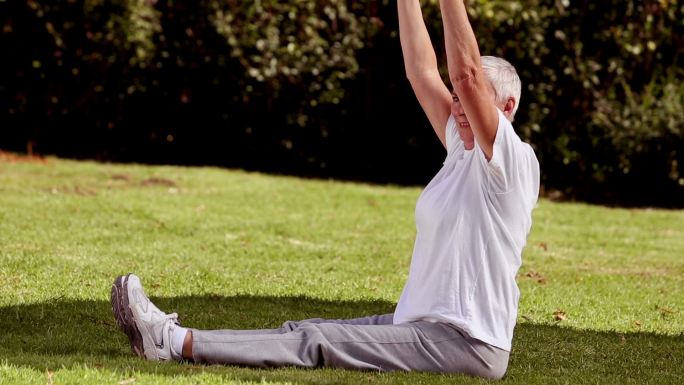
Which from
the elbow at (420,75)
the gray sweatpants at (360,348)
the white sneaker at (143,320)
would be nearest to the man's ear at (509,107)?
the elbow at (420,75)

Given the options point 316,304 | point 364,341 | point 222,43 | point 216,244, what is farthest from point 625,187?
point 364,341

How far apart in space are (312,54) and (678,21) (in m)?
4.23

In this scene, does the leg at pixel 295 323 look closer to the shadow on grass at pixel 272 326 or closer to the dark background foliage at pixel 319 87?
the shadow on grass at pixel 272 326

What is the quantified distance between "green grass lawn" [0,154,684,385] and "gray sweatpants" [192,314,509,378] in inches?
2.6

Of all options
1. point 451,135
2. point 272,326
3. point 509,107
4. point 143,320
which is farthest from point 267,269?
point 509,107

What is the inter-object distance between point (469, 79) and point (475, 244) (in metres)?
0.70

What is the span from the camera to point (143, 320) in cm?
480

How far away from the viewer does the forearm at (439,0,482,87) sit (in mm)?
4352

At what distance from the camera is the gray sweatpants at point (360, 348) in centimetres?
474

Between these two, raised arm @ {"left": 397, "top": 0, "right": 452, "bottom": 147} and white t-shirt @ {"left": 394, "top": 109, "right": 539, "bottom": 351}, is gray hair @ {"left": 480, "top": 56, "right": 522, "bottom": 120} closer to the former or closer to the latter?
white t-shirt @ {"left": 394, "top": 109, "right": 539, "bottom": 351}

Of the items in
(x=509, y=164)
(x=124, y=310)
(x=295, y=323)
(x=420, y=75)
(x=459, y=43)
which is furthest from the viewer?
(x=420, y=75)

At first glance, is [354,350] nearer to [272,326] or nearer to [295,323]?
[295,323]

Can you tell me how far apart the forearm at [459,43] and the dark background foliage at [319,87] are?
8567mm

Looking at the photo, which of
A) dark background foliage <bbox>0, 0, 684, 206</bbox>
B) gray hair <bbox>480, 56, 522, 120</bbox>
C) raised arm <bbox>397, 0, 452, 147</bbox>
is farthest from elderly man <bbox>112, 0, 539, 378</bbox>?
dark background foliage <bbox>0, 0, 684, 206</bbox>
